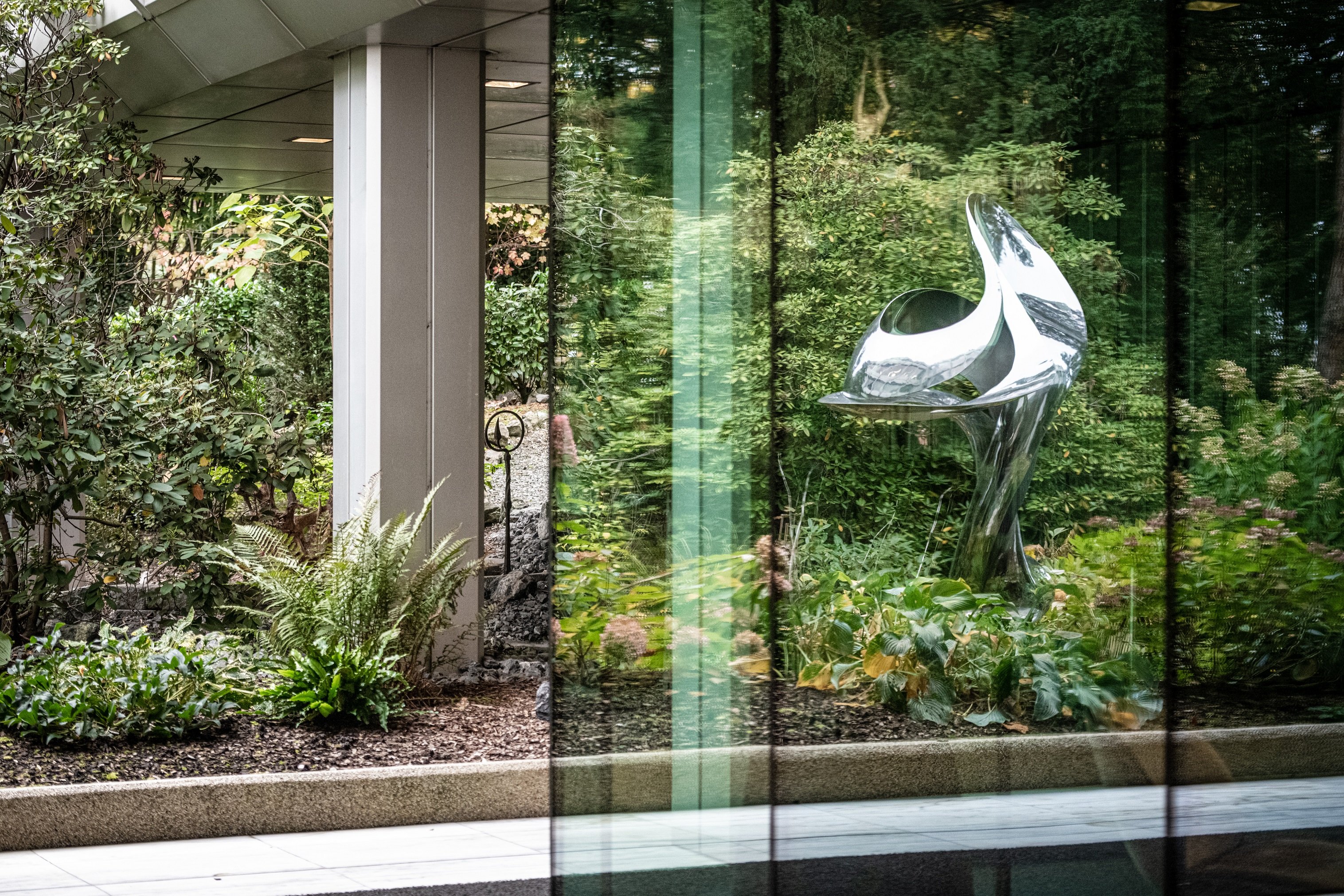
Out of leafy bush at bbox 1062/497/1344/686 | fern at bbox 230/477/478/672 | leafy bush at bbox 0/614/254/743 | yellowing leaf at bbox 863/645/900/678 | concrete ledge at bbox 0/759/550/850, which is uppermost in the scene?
leafy bush at bbox 1062/497/1344/686

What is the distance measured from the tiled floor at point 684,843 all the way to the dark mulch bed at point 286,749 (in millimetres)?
453

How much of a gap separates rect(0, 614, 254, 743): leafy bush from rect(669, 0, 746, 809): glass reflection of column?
340cm

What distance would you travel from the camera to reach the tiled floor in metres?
2.61

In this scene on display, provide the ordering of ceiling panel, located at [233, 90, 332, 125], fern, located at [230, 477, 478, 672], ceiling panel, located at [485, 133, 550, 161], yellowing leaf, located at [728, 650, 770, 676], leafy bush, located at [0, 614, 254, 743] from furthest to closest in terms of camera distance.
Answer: ceiling panel, located at [485, 133, 550, 161]
ceiling panel, located at [233, 90, 332, 125]
fern, located at [230, 477, 478, 672]
leafy bush, located at [0, 614, 254, 743]
yellowing leaf, located at [728, 650, 770, 676]

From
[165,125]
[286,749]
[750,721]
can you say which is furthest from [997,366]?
[165,125]

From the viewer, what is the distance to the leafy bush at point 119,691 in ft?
18.6

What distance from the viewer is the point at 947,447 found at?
9.59 feet

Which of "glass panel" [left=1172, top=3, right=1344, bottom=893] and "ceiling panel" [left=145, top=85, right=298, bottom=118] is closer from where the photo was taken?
"glass panel" [left=1172, top=3, right=1344, bottom=893]

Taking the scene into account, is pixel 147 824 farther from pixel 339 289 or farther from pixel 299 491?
pixel 299 491

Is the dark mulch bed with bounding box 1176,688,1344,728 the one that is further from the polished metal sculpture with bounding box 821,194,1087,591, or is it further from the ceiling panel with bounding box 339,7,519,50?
the ceiling panel with bounding box 339,7,519,50

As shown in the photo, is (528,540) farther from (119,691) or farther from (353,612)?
(119,691)

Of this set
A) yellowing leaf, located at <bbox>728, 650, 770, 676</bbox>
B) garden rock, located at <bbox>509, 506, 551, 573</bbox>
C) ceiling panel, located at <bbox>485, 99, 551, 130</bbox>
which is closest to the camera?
yellowing leaf, located at <bbox>728, 650, 770, 676</bbox>

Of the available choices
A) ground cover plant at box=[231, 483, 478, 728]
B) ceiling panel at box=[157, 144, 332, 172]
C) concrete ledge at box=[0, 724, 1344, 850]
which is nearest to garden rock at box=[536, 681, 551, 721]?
ground cover plant at box=[231, 483, 478, 728]

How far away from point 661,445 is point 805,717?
2.61 ft
